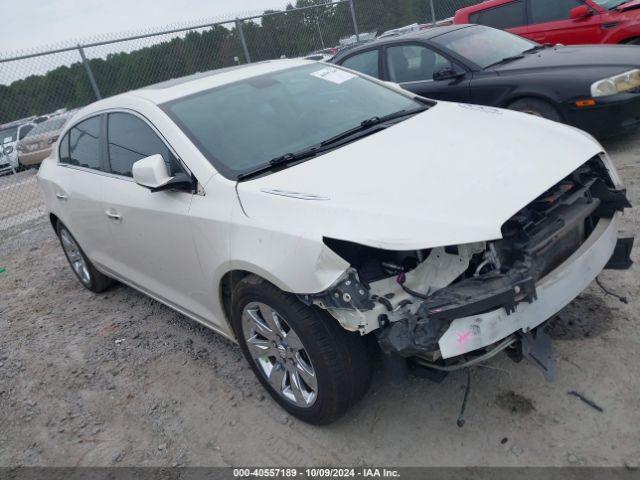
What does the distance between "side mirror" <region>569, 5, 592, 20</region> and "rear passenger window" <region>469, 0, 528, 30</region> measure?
965 millimetres

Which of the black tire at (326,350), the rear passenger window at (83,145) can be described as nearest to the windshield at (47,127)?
the rear passenger window at (83,145)

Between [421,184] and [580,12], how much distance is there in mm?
6747

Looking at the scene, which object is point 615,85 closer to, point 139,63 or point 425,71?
point 425,71

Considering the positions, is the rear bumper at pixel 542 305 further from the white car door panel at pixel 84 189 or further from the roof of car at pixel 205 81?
the white car door panel at pixel 84 189

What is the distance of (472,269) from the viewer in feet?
7.73

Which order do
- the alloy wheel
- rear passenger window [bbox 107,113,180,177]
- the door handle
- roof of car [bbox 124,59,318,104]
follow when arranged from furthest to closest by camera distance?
the door handle → roof of car [bbox 124,59,318,104] → rear passenger window [bbox 107,113,180,177] → the alloy wheel

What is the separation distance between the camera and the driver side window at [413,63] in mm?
6328

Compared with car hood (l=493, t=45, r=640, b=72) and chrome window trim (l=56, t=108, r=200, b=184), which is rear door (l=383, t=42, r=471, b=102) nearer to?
car hood (l=493, t=45, r=640, b=72)

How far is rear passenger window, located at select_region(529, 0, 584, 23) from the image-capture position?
7902mm

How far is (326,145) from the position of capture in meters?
3.03

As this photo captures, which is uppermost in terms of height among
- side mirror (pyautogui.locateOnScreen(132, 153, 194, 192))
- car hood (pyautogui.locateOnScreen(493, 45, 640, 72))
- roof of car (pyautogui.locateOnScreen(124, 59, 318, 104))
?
roof of car (pyautogui.locateOnScreen(124, 59, 318, 104))

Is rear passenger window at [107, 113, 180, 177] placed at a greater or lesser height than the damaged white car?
greater

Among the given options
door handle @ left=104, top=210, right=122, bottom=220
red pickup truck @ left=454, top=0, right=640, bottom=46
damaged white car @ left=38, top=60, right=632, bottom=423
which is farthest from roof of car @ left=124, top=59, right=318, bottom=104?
red pickup truck @ left=454, top=0, right=640, bottom=46

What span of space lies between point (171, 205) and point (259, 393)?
1211 mm
